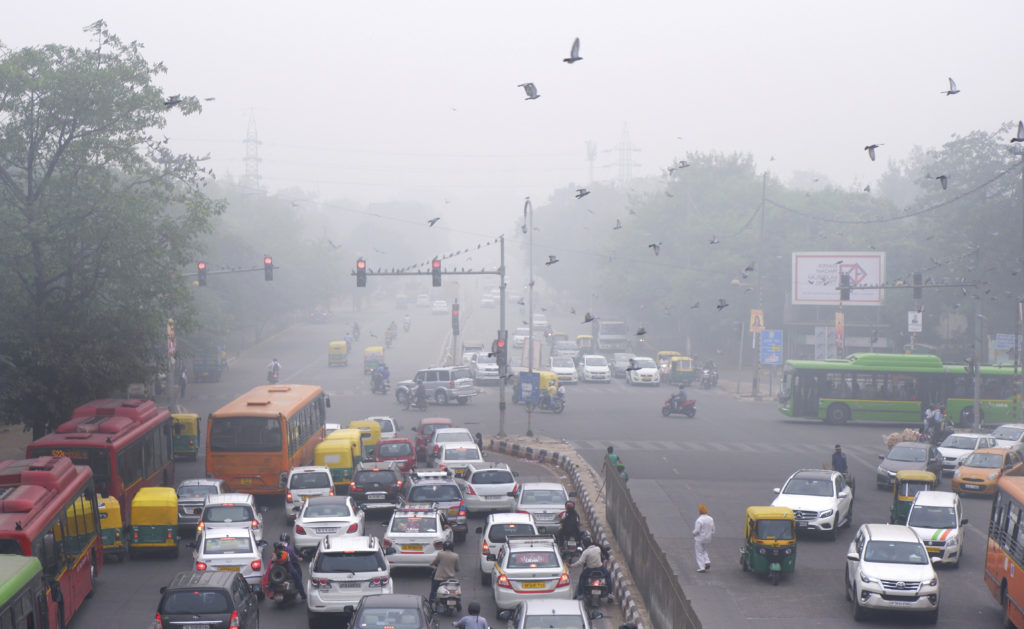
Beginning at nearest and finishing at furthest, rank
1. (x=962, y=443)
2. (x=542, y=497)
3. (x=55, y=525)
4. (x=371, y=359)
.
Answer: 1. (x=55, y=525)
2. (x=542, y=497)
3. (x=962, y=443)
4. (x=371, y=359)

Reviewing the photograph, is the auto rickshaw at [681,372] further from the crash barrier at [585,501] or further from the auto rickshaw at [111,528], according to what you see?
the auto rickshaw at [111,528]

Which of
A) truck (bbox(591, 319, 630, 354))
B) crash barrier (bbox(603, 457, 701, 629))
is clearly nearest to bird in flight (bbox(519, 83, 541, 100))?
crash barrier (bbox(603, 457, 701, 629))

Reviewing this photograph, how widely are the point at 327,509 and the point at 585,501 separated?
27.0 feet

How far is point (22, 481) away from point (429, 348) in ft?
250

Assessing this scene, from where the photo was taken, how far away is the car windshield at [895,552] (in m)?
18.5

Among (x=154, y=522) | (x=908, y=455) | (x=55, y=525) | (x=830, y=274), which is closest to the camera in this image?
(x=55, y=525)

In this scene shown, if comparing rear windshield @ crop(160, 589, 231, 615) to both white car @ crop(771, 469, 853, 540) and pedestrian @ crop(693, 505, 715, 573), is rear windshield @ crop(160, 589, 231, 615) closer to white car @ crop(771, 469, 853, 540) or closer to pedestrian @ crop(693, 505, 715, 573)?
pedestrian @ crop(693, 505, 715, 573)

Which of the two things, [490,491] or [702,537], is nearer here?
[702,537]

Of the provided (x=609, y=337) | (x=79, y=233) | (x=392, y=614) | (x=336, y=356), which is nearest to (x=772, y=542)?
(x=392, y=614)

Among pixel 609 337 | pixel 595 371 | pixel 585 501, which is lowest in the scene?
pixel 585 501

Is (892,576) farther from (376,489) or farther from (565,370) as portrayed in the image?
(565,370)

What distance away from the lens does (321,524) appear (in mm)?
22172

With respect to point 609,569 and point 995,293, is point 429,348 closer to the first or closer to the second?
point 995,293

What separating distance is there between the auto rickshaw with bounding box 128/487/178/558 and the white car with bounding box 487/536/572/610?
25.9 feet
